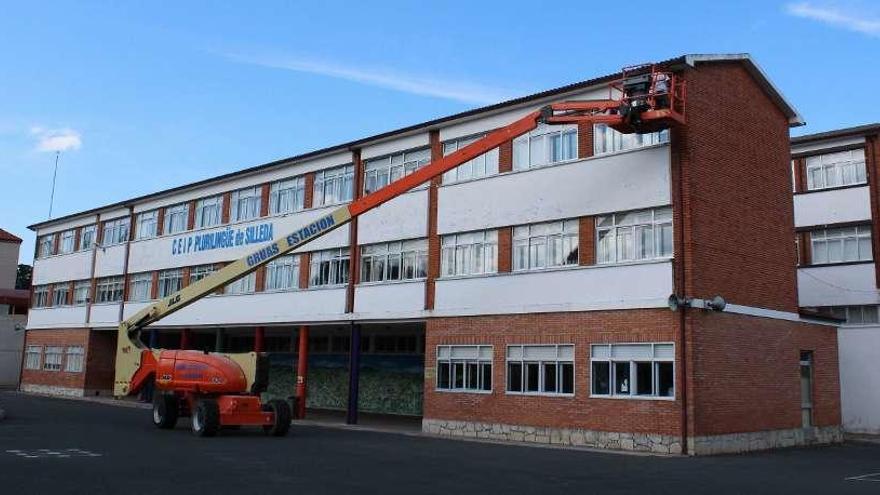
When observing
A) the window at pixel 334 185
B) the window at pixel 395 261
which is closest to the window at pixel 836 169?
the window at pixel 395 261

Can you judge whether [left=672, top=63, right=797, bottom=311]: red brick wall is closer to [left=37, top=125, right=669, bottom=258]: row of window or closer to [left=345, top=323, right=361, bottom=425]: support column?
[left=37, top=125, right=669, bottom=258]: row of window

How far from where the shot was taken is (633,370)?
20.8 metres

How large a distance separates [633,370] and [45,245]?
3839 cm

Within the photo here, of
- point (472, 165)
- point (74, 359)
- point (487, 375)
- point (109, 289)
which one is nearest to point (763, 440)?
point (487, 375)

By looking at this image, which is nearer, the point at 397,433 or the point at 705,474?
the point at 705,474

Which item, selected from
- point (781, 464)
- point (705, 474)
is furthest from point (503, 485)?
point (781, 464)

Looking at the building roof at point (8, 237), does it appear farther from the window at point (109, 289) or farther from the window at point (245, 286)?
the window at point (245, 286)

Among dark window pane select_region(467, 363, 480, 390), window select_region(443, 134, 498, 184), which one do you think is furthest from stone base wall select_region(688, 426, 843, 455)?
window select_region(443, 134, 498, 184)

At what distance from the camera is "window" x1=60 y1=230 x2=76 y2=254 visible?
4534 centimetres

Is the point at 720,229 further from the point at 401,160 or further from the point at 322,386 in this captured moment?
the point at 322,386

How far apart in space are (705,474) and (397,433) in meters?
11.1

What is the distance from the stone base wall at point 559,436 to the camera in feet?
65.3

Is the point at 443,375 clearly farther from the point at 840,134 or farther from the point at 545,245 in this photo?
the point at 840,134

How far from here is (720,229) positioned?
71.2ft
